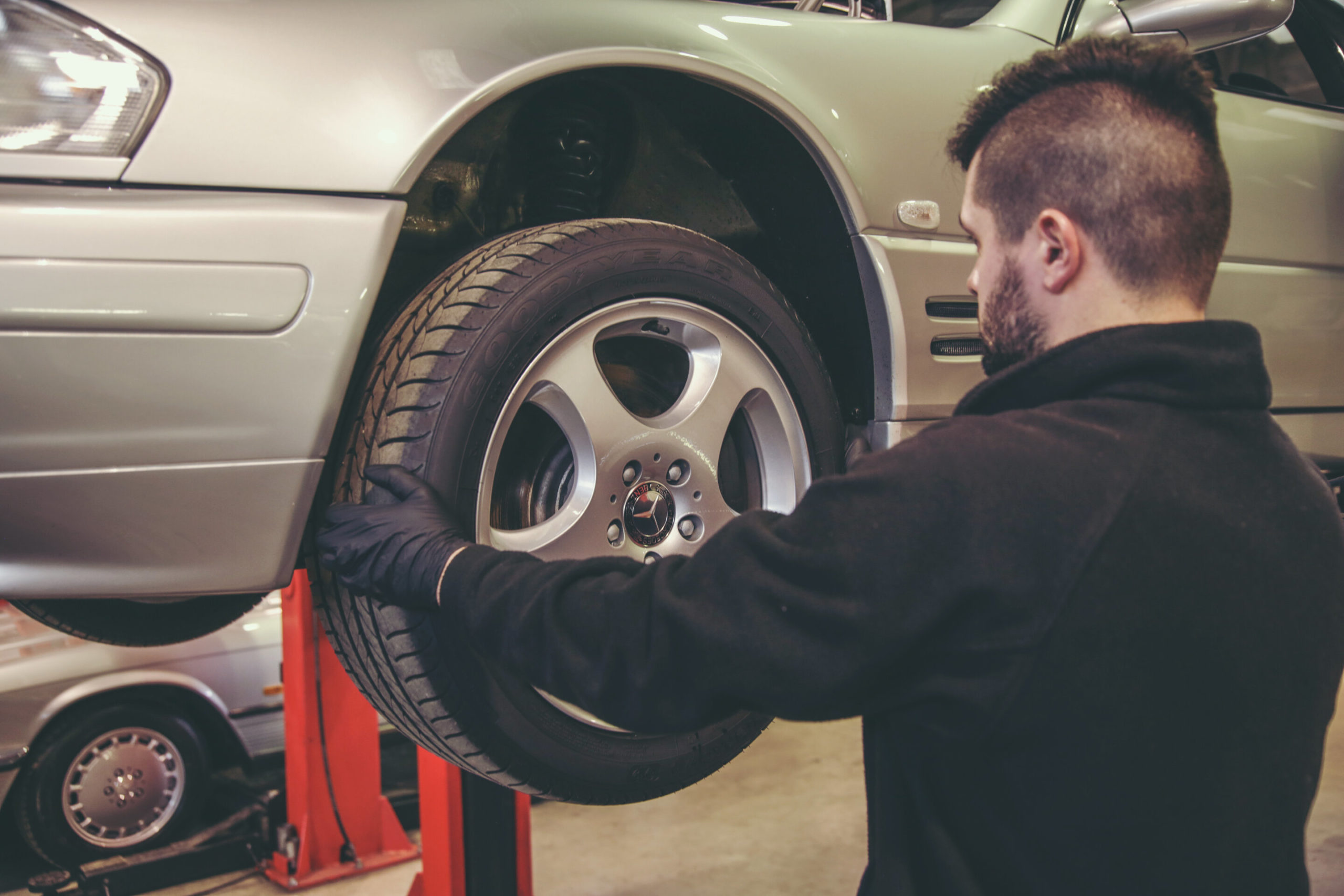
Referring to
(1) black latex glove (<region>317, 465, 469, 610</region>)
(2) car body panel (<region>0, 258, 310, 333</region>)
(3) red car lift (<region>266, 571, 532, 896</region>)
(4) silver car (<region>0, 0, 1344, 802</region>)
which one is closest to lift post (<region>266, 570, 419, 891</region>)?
(3) red car lift (<region>266, 571, 532, 896</region>)

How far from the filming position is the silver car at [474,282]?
1.00m

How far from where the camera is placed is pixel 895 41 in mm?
1493

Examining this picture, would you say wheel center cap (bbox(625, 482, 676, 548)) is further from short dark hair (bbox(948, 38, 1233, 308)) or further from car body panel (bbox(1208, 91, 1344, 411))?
car body panel (bbox(1208, 91, 1344, 411))

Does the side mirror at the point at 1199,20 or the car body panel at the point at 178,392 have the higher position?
the side mirror at the point at 1199,20

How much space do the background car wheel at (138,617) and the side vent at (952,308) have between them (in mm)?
1169

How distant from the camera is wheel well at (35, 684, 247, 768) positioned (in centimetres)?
316

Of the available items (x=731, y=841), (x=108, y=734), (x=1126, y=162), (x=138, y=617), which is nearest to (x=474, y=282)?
(x=1126, y=162)

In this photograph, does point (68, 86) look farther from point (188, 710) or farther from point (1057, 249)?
point (188, 710)

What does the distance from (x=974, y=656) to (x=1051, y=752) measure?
108mm

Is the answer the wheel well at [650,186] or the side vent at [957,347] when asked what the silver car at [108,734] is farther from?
the side vent at [957,347]

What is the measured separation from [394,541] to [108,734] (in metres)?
2.76

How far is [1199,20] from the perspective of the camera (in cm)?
161

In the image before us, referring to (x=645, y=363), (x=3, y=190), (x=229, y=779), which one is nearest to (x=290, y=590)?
(x=229, y=779)

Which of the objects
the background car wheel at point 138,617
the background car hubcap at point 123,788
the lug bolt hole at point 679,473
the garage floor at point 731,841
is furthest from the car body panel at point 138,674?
the lug bolt hole at point 679,473
